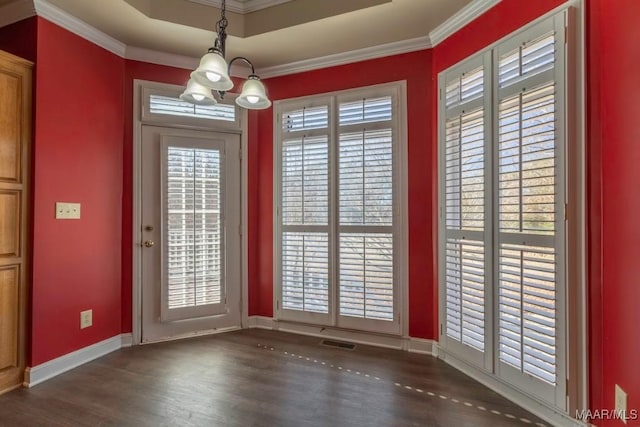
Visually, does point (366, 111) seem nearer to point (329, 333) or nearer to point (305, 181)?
point (305, 181)

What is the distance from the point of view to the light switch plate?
8.57 feet

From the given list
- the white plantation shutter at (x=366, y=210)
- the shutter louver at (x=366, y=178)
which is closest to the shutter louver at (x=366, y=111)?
the white plantation shutter at (x=366, y=210)

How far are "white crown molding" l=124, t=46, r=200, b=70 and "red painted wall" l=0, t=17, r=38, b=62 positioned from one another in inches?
29.0

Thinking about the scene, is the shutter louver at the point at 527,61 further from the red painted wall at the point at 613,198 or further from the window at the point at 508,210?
the red painted wall at the point at 613,198

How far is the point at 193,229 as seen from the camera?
3.36 meters

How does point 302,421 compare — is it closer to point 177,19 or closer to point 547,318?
point 547,318

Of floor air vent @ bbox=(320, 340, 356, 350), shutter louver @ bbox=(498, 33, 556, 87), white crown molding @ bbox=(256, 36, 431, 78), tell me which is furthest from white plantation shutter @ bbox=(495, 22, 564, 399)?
floor air vent @ bbox=(320, 340, 356, 350)

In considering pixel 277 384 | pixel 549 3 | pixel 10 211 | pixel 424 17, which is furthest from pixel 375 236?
pixel 10 211

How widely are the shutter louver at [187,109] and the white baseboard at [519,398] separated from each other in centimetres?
304

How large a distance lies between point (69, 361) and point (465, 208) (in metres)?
3.27

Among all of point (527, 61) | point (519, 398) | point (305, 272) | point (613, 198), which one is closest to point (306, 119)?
point (305, 272)

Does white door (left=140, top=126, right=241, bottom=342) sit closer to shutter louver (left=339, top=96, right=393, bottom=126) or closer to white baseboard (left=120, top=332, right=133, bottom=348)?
white baseboard (left=120, top=332, right=133, bottom=348)

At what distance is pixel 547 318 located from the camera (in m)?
1.99

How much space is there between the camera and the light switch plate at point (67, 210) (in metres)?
2.61
